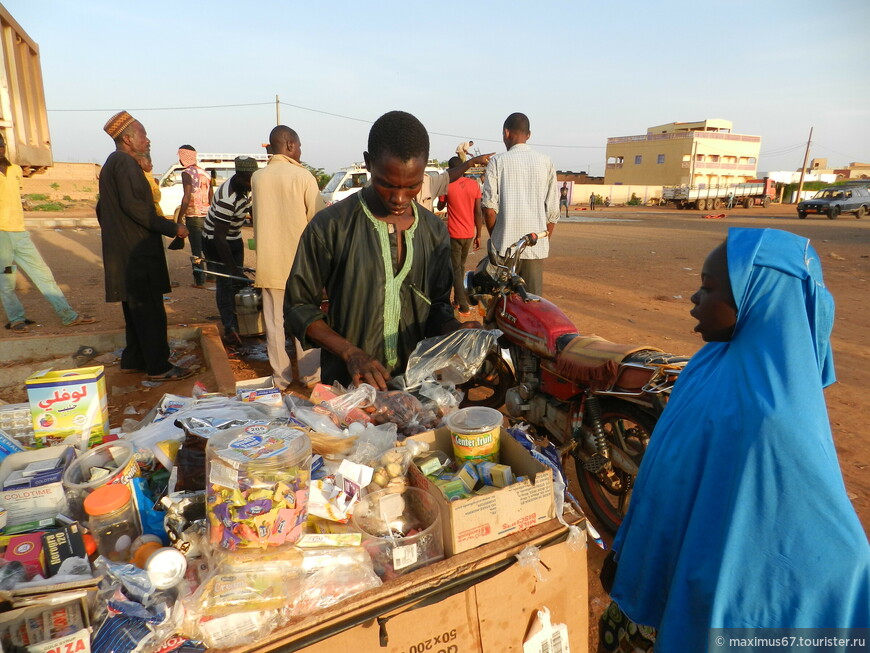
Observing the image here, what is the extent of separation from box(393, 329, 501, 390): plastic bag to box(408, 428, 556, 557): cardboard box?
790mm

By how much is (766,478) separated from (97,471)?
1.82 m

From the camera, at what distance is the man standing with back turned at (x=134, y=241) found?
419cm

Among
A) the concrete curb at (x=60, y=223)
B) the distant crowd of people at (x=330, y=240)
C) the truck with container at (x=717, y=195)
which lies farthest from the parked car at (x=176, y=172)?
the truck with container at (x=717, y=195)

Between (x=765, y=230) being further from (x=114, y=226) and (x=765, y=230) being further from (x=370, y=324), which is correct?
(x=114, y=226)

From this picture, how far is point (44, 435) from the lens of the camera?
70.7 inches

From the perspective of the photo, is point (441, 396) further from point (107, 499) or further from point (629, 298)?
point (629, 298)

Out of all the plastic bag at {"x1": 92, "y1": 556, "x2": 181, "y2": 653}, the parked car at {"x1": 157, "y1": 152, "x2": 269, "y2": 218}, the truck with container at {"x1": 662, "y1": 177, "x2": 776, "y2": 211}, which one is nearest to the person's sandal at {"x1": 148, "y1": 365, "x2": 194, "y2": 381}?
the plastic bag at {"x1": 92, "y1": 556, "x2": 181, "y2": 653}

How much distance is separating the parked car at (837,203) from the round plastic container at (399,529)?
30772 millimetres

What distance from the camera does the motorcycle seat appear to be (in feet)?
8.51

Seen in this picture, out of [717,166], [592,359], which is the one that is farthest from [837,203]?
[592,359]

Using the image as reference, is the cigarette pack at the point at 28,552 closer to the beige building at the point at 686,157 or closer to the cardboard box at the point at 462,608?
the cardboard box at the point at 462,608

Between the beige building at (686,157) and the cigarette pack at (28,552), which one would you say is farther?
the beige building at (686,157)

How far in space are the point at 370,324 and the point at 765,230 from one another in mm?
1573

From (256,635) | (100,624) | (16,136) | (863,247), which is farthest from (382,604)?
(863,247)
